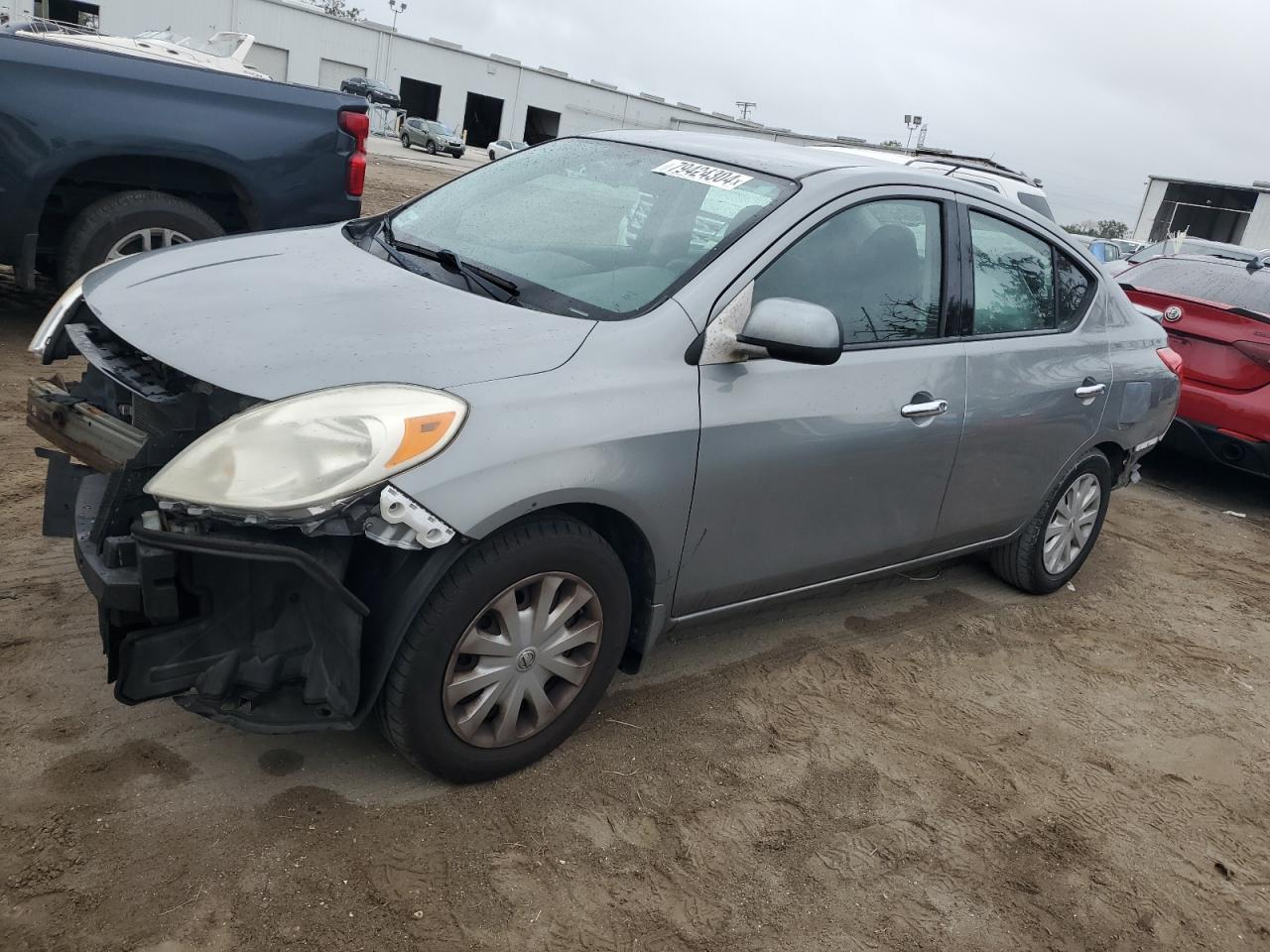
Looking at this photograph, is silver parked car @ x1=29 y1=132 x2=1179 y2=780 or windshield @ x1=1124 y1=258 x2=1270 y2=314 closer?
silver parked car @ x1=29 y1=132 x2=1179 y2=780

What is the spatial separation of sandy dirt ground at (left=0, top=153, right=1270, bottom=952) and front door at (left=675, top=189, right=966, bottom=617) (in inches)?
19.7

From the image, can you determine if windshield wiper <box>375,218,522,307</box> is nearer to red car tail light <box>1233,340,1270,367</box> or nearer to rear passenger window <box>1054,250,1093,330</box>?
rear passenger window <box>1054,250,1093,330</box>

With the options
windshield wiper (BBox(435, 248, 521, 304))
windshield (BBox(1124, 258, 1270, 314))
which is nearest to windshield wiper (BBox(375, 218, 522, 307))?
windshield wiper (BBox(435, 248, 521, 304))

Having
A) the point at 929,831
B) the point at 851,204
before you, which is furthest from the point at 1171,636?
the point at 851,204

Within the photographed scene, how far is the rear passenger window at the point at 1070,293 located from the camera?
4.52 m

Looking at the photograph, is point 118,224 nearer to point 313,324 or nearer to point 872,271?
point 313,324

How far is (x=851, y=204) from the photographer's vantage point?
353 cm

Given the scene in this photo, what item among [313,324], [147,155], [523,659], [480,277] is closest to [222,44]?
[147,155]

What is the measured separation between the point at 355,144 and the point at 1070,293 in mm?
4250

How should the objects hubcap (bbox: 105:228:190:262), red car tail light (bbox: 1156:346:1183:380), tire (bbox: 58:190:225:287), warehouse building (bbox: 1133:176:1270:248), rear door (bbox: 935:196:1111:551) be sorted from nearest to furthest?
rear door (bbox: 935:196:1111:551) → red car tail light (bbox: 1156:346:1183:380) → tire (bbox: 58:190:225:287) → hubcap (bbox: 105:228:190:262) → warehouse building (bbox: 1133:176:1270:248)

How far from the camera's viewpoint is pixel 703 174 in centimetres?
360

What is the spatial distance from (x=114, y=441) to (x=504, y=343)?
1.13 m

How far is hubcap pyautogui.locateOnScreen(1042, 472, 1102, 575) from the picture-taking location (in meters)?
4.88

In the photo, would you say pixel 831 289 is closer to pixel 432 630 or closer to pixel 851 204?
pixel 851 204
